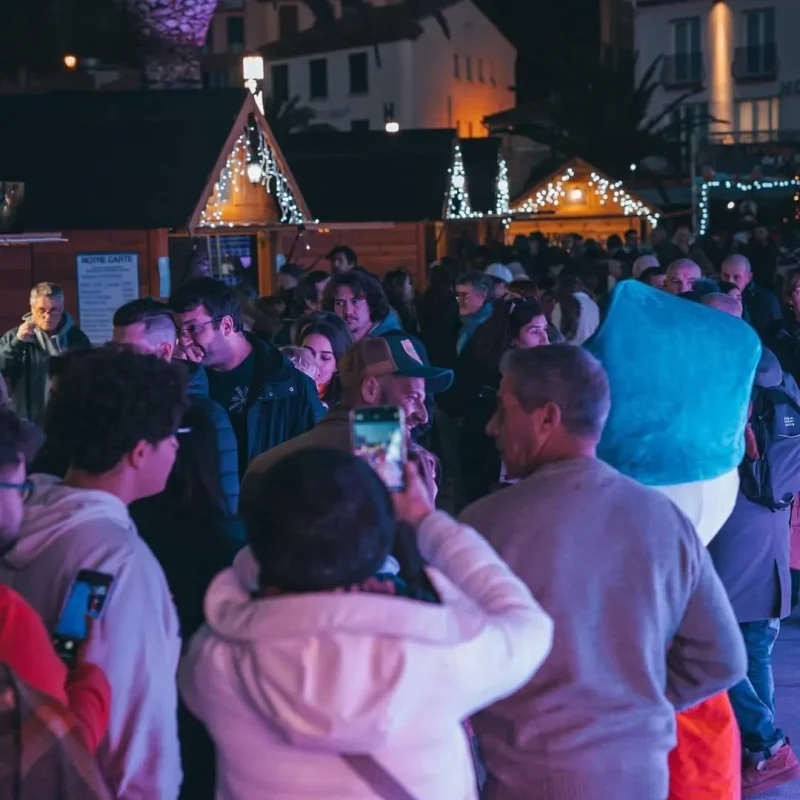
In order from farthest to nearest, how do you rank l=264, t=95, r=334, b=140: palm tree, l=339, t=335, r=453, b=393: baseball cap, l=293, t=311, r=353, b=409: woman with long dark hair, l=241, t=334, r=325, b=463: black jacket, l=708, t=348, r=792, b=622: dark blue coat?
l=264, t=95, r=334, b=140: palm tree
l=293, t=311, r=353, b=409: woman with long dark hair
l=241, t=334, r=325, b=463: black jacket
l=708, t=348, r=792, b=622: dark blue coat
l=339, t=335, r=453, b=393: baseball cap

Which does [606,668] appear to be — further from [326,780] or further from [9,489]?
[9,489]

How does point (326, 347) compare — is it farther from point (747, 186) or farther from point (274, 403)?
point (747, 186)

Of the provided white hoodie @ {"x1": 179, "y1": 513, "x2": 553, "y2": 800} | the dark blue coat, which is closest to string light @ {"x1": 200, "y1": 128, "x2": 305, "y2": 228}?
the dark blue coat

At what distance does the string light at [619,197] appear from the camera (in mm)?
31281

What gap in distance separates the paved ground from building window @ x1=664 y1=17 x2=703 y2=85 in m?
53.1

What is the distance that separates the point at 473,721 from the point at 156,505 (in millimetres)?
1082

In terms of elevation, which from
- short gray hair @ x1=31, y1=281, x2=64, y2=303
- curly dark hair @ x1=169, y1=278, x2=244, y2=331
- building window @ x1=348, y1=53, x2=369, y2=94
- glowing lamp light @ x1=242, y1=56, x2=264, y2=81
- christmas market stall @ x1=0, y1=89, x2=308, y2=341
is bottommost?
short gray hair @ x1=31, y1=281, x2=64, y2=303

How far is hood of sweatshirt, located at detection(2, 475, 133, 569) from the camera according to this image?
122 inches

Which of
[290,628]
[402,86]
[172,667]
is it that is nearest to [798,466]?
[172,667]

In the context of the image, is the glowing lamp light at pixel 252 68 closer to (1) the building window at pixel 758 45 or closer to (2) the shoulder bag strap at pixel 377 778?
(2) the shoulder bag strap at pixel 377 778

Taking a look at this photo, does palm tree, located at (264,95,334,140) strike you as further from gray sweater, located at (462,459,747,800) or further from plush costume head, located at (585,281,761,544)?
gray sweater, located at (462,459,747,800)

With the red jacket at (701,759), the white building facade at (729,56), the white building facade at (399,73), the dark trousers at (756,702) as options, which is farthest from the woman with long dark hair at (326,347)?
the white building facade at (729,56)

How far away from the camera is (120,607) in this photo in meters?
3.01

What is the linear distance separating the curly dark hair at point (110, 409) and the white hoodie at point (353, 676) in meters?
0.66
